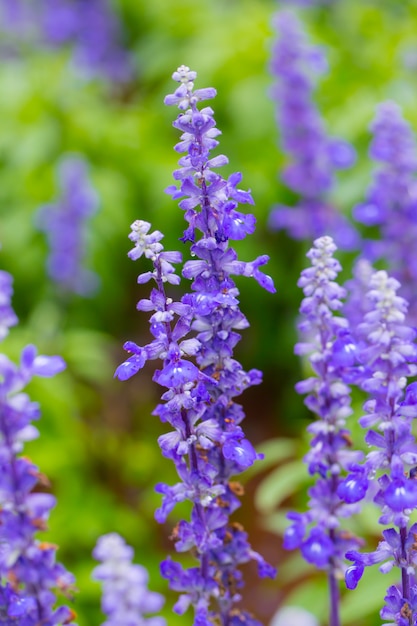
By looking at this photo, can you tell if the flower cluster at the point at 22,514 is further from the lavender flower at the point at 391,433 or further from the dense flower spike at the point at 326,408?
the lavender flower at the point at 391,433

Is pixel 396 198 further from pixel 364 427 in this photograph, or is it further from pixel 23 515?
pixel 23 515

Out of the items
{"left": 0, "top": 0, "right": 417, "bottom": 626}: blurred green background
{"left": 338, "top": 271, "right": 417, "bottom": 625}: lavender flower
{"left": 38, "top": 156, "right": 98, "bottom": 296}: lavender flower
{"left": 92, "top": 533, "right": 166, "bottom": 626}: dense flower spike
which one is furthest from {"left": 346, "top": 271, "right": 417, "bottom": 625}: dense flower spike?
{"left": 38, "top": 156, "right": 98, "bottom": 296}: lavender flower

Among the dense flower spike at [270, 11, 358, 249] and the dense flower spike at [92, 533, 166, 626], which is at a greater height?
the dense flower spike at [270, 11, 358, 249]

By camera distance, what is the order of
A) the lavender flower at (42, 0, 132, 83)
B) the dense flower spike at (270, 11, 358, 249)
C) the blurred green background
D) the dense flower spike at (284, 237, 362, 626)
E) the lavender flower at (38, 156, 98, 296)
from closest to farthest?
1. the dense flower spike at (284, 237, 362, 626)
2. the dense flower spike at (270, 11, 358, 249)
3. the blurred green background
4. the lavender flower at (38, 156, 98, 296)
5. the lavender flower at (42, 0, 132, 83)

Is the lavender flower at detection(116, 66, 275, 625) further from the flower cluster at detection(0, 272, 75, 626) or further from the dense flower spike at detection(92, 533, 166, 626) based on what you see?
the flower cluster at detection(0, 272, 75, 626)

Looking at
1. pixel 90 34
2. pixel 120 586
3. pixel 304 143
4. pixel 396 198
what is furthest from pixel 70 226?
pixel 90 34

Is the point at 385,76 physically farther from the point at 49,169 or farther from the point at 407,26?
the point at 49,169

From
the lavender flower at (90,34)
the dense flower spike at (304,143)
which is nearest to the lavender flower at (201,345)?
the dense flower spike at (304,143)
